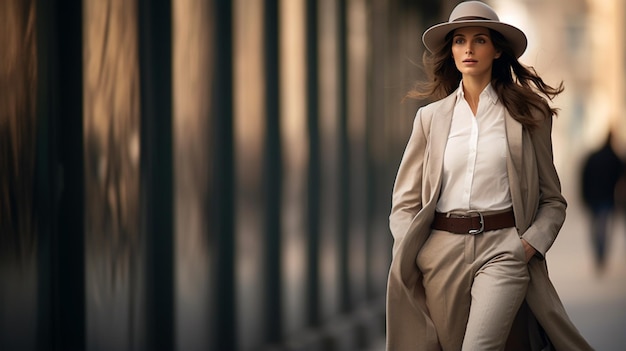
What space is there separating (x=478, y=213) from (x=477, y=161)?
202 millimetres

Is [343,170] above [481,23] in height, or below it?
below

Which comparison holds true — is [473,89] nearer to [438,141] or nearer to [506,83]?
[506,83]

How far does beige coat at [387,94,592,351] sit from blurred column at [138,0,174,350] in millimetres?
1823

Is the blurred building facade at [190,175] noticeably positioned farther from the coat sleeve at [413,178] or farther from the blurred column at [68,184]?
the coat sleeve at [413,178]

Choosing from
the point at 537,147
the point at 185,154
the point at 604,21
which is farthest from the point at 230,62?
the point at 604,21

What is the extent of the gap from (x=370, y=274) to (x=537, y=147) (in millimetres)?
7323

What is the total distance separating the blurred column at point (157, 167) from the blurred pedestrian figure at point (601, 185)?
32.4 feet

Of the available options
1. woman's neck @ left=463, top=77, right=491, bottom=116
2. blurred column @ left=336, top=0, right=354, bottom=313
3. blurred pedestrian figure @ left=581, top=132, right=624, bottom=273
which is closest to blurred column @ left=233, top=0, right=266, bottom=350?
blurred column @ left=336, top=0, right=354, bottom=313

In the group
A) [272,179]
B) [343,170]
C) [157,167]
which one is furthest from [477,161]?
[343,170]

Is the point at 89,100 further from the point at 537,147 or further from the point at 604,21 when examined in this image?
the point at 604,21

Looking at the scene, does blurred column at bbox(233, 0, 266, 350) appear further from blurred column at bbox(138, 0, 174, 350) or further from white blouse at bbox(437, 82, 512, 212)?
white blouse at bbox(437, 82, 512, 212)

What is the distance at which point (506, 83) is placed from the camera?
192 inches

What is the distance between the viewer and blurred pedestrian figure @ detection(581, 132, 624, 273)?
15.6m


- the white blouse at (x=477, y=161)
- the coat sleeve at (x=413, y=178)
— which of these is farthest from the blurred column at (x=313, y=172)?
the white blouse at (x=477, y=161)
